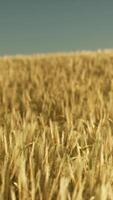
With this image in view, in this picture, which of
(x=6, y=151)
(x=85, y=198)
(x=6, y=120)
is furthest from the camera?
A: (x=6, y=120)

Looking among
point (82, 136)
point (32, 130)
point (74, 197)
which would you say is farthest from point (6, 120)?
point (74, 197)

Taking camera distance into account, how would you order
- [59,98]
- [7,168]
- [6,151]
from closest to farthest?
1. [7,168]
2. [6,151]
3. [59,98]

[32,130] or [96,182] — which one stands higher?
[32,130]

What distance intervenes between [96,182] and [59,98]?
2.01 meters

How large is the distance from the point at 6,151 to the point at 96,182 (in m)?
0.36

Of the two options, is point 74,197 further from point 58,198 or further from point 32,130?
point 32,130

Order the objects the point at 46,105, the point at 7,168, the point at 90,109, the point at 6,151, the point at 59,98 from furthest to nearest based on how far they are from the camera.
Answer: the point at 59,98 → the point at 46,105 → the point at 90,109 → the point at 6,151 → the point at 7,168

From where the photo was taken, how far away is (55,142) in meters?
1.90

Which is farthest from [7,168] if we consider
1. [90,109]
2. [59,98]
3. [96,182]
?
[59,98]

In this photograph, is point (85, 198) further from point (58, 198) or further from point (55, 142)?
point (55, 142)

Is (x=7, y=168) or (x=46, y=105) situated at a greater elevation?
(x=46, y=105)

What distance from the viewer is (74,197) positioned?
1186 mm

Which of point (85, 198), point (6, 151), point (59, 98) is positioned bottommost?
point (85, 198)

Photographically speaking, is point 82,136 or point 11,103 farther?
point 11,103
